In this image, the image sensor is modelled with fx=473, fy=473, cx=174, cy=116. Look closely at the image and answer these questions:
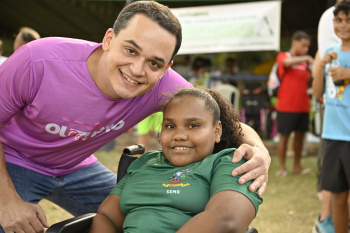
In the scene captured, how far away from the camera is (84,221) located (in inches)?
86.4

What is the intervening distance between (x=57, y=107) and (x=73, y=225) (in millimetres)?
616

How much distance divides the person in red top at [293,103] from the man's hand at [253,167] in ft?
16.2

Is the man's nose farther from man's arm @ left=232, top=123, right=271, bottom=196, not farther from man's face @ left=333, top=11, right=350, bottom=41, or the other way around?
man's face @ left=333, top=11, right=350, bottom=41

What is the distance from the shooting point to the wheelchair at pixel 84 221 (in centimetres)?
200

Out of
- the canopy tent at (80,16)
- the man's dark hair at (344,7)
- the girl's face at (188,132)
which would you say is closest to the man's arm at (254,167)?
the girl's face at (188,132)

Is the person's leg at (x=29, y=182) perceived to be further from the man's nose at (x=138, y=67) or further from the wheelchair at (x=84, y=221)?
the man's nose at (x=138, y=67)

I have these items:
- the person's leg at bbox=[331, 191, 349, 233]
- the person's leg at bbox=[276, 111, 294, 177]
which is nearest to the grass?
the person's leg at bbox=[276, 111, 294, 177]

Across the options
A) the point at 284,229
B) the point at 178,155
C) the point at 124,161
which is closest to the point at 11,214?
the point at 124,161

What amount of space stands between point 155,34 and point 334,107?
1911 mm

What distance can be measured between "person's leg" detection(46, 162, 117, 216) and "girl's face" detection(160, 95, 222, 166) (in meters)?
0.71

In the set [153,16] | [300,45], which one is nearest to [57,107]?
[153,16]

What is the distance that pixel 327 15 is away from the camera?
409 centimetres

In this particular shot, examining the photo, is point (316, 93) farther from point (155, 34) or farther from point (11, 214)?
point (11, 214)

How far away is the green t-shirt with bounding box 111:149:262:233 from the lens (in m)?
2.00
